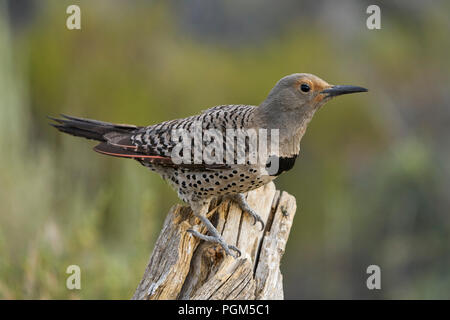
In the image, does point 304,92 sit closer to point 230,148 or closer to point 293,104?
point 293,104

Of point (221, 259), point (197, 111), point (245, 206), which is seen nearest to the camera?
point (221, 259)

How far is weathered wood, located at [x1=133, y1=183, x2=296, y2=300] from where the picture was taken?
248cm

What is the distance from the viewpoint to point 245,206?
309 cm

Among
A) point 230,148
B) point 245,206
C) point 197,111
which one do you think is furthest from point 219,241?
point 197,111

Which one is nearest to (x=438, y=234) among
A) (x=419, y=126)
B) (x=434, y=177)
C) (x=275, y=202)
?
(x=434, y=177)

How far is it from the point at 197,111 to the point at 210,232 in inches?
133

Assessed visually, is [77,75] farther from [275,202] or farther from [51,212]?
[275,202]

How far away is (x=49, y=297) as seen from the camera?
11.4ft

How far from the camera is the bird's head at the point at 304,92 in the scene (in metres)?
2.88

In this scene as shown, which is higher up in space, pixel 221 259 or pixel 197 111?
pixel 197 111

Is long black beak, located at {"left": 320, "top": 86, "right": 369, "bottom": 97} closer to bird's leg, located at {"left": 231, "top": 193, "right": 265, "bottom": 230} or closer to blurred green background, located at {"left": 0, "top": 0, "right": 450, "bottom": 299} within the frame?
bird's leg, located at {"left": 231, "top": 193, "right": 265, "bottom": 230}

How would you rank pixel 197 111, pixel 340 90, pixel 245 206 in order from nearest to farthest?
1. pixel 340 90
2. pixel 245 206
3. pixel 197 111

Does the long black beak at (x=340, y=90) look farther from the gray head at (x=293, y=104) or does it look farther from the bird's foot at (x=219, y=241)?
the bird's foot at (x=219, y=241)

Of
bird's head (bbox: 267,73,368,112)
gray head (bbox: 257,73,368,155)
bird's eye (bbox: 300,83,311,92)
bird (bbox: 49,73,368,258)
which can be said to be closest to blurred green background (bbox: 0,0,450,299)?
bird (bbox: 49,73,368,258)
